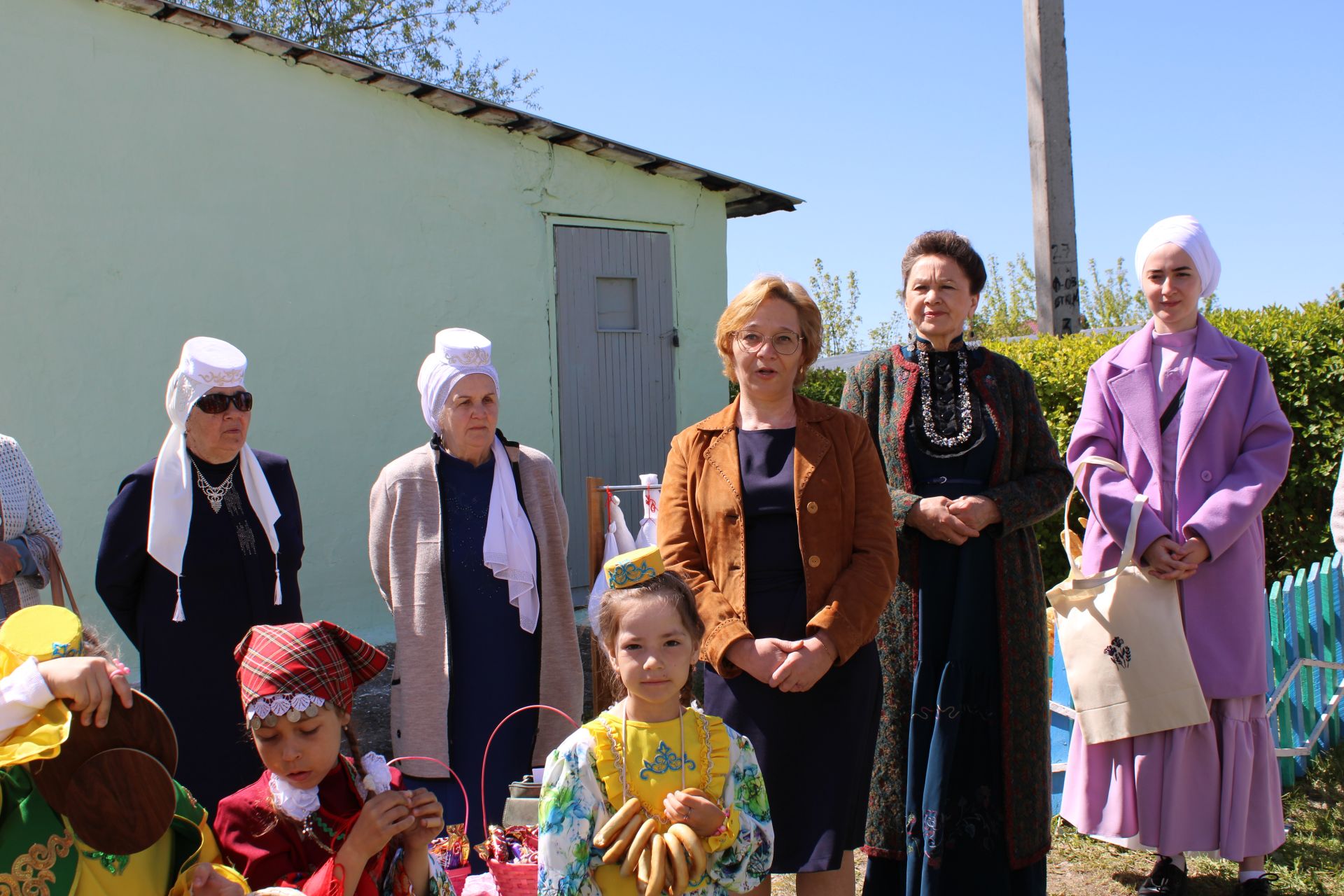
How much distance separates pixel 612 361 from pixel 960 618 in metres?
5.65

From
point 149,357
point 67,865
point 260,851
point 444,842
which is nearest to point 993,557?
point 444,842

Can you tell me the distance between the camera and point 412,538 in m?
3.44

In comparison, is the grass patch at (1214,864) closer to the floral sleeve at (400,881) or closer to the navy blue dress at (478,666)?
the navy blue dress at (478,666)

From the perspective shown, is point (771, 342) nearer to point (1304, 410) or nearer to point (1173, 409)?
point (1173, 409)

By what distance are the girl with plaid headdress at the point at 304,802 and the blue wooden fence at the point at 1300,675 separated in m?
3.00

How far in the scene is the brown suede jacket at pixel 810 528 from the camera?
9.69ft

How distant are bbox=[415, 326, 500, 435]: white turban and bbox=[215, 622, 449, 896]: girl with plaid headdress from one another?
118 centimetres

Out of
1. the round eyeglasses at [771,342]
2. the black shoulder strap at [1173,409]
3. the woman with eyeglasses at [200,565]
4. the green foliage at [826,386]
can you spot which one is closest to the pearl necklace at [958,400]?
the round eyeglasses at [771,342]

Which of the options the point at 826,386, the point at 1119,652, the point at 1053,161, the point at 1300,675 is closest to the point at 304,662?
the point at 1119,652

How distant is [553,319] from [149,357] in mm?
2799

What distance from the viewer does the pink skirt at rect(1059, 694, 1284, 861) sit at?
11.6ft

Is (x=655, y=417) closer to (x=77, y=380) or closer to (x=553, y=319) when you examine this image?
(x=553, y=319)

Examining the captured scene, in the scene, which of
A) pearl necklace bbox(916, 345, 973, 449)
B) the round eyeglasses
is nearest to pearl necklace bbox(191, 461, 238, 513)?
the round eyeglasses

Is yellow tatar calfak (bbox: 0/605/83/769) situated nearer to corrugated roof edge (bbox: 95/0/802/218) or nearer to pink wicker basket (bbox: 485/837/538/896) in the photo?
pink wicker basket (bbox: 485/837/538/896)
